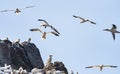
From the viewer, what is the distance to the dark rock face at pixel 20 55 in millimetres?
122887

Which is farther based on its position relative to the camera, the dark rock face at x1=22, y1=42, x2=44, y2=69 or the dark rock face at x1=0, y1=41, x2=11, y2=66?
the dark rock face at x1=22, y1=42, x2=44, y2=69

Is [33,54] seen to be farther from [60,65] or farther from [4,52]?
[4,52]

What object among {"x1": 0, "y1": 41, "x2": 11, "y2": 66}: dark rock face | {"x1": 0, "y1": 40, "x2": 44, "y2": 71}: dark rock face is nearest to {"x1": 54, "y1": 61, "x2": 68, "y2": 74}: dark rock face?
{"x1": 0, "y1": 40, "x2": 44, "y2": 71}: dark rock face

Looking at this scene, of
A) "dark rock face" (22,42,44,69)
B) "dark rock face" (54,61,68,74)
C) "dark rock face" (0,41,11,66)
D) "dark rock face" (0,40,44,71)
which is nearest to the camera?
"dark rock face" (0,41,11,66)

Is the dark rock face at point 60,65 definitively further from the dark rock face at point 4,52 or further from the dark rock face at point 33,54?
the dark rock face at point 4,52

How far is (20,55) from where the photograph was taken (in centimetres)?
12950

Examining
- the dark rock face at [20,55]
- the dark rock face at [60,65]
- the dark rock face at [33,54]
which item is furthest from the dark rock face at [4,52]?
the dark rock face at [60,65]

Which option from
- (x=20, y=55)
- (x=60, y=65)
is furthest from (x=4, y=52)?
(x=60, y=65)

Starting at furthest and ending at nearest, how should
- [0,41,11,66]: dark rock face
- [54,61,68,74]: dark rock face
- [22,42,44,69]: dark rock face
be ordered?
1. [22,42,44,69]: dark rock face
2. [54,61,68,74]: dark rock face
3. [0,41,11,66]: dark rock face

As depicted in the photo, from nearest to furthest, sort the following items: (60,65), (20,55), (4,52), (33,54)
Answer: (4,52)
(60,65)
(20,55)
(33,54)

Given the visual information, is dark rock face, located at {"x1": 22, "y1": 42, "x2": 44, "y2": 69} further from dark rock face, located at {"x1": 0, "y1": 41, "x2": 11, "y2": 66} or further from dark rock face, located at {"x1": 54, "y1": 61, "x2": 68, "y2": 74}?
dark rock face, located at {"x1": 0, "y1": 41, "x2": 11, "y2": 66}

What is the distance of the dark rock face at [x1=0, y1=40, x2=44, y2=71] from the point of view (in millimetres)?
122887

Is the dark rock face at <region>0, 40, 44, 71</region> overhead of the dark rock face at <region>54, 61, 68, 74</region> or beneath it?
overhead

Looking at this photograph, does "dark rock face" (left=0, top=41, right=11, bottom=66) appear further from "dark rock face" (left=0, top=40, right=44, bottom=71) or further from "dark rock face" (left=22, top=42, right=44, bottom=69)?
"dark rock face" (left=22, top=42, right=44, bottom=69)
